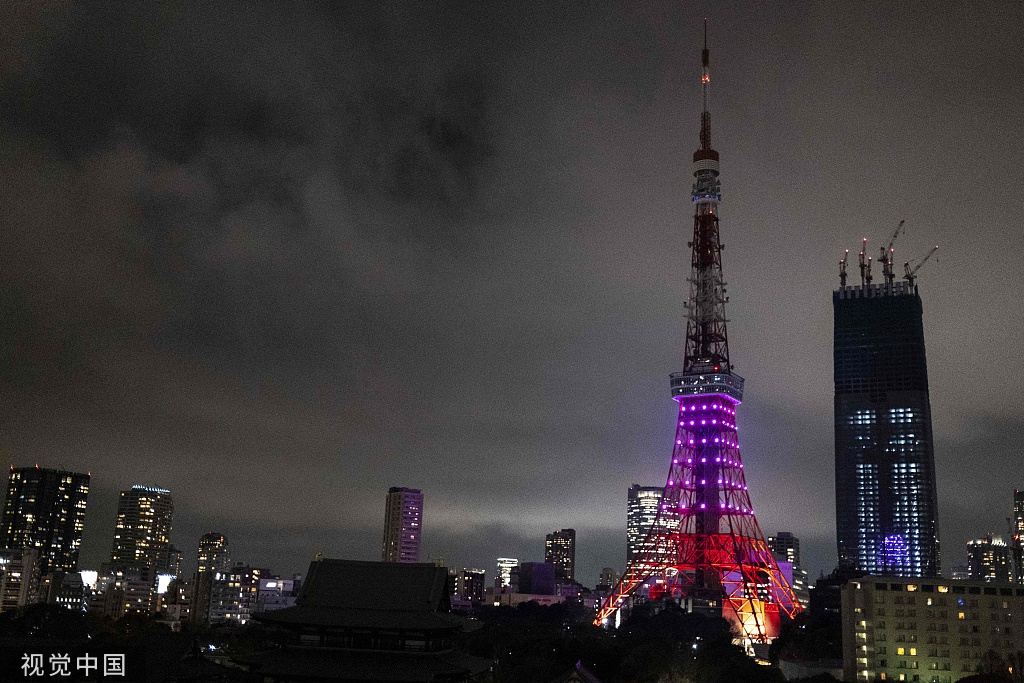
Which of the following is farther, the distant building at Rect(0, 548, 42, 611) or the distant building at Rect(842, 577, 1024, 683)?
the distant building at Rect(0, 548, 42, 611)

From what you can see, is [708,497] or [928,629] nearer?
[928,629]

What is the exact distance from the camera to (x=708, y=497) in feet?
427

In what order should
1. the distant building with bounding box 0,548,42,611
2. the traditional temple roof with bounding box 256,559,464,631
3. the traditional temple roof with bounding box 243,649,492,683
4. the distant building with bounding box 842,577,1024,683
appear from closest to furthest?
the traditional temple roof with bounding box 243,649,492,683, the traditional temple roof with bounding box 256,559,464,631, the distant building with bounding box 842,577,1024,683, the distant building with bounding box 0,548,42,611

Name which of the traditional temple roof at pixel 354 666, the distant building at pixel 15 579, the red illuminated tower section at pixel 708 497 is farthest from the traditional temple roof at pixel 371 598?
the distant building at pixel 15 579

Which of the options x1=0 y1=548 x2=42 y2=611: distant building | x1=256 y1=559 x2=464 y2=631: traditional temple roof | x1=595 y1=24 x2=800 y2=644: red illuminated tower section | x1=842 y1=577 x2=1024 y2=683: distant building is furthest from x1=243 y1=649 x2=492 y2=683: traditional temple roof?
x1=0 y1=548 x2=42 y2=611: distant building

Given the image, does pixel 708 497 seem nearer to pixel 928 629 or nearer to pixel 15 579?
pixel 928 629

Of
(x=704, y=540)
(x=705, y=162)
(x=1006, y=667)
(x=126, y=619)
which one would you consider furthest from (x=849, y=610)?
(x=126, y=619)

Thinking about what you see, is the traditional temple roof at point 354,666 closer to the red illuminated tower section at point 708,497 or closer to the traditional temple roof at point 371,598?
the traditional temple roof at point 371,598

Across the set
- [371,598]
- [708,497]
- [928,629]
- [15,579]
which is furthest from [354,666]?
[15,579]

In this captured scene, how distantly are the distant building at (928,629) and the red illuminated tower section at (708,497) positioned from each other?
1999cm

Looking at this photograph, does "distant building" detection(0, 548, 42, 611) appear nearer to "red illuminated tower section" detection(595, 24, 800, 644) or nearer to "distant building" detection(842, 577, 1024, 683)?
"red illuminated tower section" detection(595, 24, 800, 644)

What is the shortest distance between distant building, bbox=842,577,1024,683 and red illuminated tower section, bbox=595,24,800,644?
20.0 meters

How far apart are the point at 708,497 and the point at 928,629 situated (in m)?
37.6

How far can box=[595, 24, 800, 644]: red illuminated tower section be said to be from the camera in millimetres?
123562
